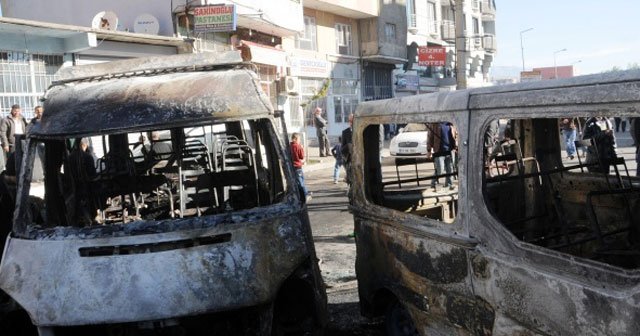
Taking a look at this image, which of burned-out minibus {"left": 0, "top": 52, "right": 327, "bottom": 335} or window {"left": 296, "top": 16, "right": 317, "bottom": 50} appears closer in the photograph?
burned-out minibus {"left": 0, "top": 52, "right": 327, "bottom": 335}

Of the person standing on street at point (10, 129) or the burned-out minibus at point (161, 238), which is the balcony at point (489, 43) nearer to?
the person standing on street at point (10, 129)

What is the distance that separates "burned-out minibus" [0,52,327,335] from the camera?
346cm

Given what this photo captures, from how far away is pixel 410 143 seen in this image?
19.4 meters

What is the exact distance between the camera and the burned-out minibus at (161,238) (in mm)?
3457

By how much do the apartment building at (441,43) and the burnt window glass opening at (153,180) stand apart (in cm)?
2983

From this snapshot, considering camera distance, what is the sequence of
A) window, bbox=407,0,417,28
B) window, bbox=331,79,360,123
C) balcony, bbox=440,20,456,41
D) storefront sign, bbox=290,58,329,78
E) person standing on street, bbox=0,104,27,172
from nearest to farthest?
person standing on street, bbox=0,104,27,172 → storefront sign, bbox=290,58,329,78 → window, bbox=331,79,360,123 → window, bbox=407,0,417,28 → balcony, bbox=440,20,456,41

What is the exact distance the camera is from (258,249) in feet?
12.3

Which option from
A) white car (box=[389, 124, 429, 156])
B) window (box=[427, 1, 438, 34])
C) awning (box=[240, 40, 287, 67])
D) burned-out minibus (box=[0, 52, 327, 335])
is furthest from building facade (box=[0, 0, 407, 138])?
window (box=[427, 1, 438, 34])

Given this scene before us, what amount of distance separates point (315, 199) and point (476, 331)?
32.4 ft

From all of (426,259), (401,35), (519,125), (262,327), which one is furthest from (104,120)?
(401,35)

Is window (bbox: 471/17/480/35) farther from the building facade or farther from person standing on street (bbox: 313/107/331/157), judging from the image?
person standing on street (bbox: 313/107/331/157)

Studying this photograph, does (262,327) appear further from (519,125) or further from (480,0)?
(480,0)

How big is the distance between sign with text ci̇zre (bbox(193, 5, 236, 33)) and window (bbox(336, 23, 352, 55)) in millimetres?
15808

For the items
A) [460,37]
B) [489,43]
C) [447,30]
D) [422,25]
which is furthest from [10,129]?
[489,43]
